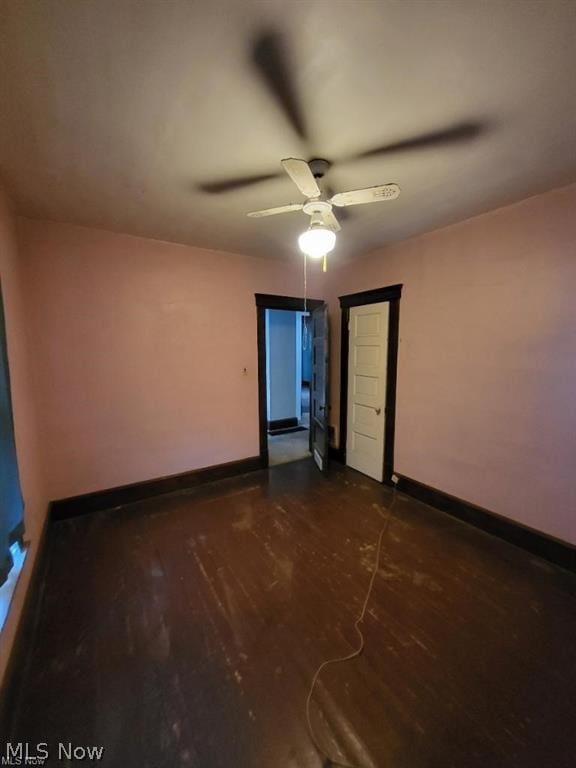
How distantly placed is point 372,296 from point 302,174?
2188mm

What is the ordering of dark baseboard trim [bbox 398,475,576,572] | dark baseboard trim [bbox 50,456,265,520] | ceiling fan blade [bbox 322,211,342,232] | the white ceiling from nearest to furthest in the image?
the white ceiling → ceiling fan blade [bbox 322,211,342,232] → dark baseboard trim [bbox 398,475,576,572] → dark baseboard trim [bbox 50,456,265,520]

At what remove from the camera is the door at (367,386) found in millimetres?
3309

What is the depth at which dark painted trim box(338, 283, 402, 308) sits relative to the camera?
310cm

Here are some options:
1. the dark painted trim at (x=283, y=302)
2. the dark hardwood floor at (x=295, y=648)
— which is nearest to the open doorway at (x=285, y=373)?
the dark painted trim at (x=283, y=302)

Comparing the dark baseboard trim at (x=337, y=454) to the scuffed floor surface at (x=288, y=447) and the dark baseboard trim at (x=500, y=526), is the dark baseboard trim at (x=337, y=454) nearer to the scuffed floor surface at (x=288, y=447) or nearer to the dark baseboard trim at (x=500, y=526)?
the scuffed floor surface at (x=288, y=447)

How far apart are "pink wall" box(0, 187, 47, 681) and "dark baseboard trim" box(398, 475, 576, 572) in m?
3.11

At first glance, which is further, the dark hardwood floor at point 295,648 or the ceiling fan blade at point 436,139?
the ceiling fan blade at point 436,139

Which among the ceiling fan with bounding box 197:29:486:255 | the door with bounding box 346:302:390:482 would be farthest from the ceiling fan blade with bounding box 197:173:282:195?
the door with bounding box 346:302:390:482

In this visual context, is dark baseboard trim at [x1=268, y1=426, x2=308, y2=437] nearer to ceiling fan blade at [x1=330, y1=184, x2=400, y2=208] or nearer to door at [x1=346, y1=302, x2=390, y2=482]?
door at [x1=346, y1=302, x2=390, y2=482]

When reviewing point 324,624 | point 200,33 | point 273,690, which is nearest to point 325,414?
point 324,624

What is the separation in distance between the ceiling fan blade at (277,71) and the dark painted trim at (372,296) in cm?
203

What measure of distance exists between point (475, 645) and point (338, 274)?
362cm

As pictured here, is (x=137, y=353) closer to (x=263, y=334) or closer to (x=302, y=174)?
(x=263, y=334)

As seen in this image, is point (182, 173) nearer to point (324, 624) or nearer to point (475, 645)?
point (324, 624)
